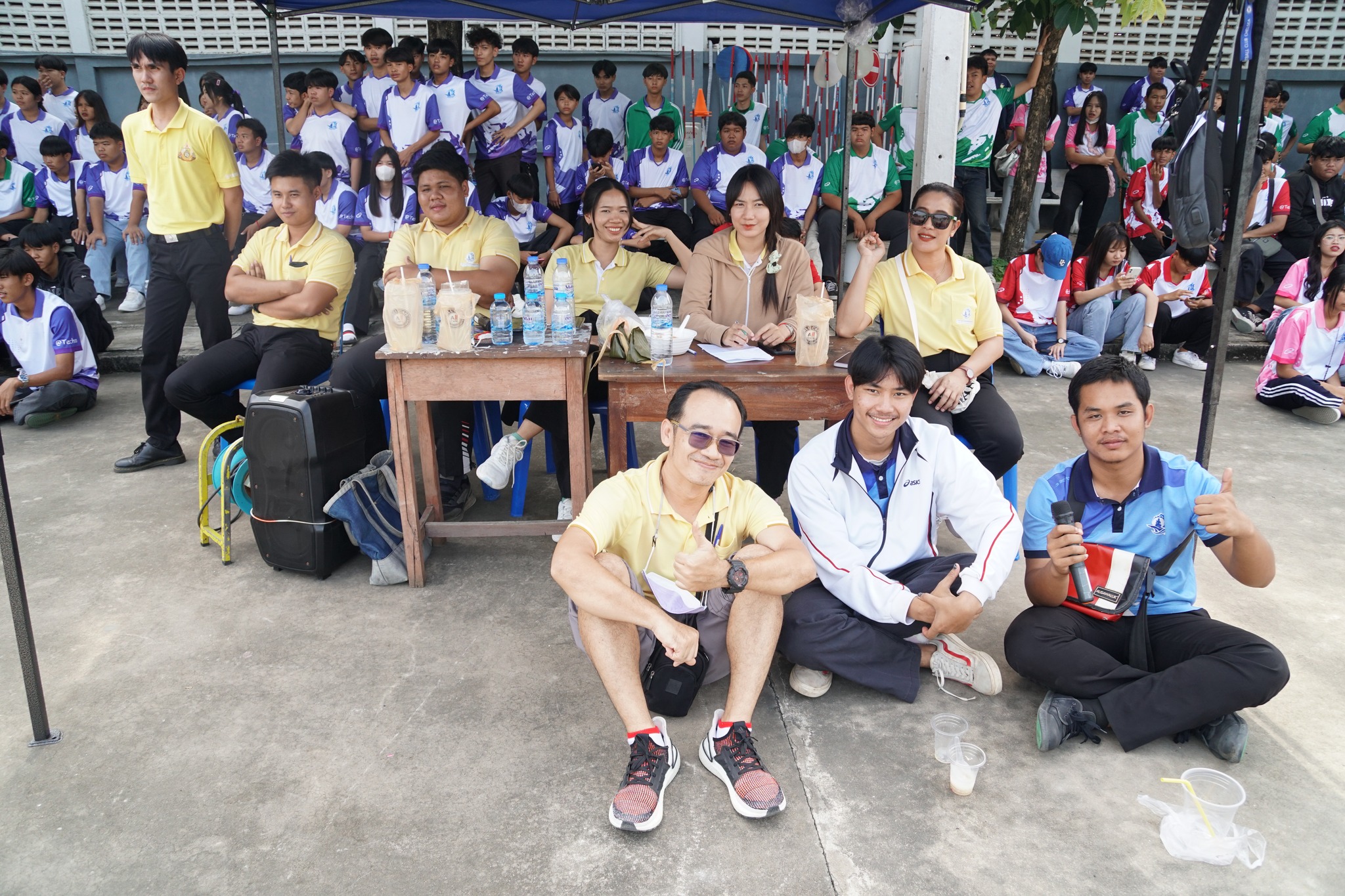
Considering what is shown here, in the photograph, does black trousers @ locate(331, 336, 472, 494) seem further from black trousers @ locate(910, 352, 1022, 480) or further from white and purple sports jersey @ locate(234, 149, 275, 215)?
white and purple sports jersey @ locate(234, 149, 275, 215)

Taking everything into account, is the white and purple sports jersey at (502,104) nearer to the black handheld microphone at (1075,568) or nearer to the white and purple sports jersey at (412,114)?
the white and purple sports jersey at (412,114)

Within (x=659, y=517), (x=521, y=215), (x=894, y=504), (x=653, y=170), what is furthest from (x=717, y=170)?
(x=659, y=517)

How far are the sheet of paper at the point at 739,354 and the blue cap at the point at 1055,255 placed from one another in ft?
11.1

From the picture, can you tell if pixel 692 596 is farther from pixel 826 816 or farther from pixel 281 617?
pixel 281 617

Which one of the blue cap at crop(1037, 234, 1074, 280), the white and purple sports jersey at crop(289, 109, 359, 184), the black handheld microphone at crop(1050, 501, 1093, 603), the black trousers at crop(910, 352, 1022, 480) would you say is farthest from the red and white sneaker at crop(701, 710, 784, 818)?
the white and purple sports jersey at crop(289, 109, 359, 184)

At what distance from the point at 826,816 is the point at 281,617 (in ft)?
6.54

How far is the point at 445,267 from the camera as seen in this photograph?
4.26 meters

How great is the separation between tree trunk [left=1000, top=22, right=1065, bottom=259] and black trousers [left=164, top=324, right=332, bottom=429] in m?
5.45

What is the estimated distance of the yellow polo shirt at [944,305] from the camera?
3.73 meters

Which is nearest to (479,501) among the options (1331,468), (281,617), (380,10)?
(281,617)

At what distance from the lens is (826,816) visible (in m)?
2.31

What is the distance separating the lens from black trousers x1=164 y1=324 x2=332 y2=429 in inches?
160

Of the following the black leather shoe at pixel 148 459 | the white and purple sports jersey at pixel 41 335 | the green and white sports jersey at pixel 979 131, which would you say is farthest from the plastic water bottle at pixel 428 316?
the green and white sports jersey at pixel 979 131

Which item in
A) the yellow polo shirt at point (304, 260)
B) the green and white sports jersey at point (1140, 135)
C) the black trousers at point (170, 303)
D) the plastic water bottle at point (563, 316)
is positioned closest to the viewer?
the plastic water bottle at point (563, 316)
